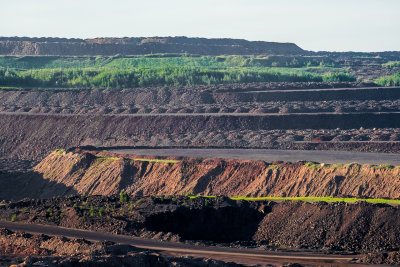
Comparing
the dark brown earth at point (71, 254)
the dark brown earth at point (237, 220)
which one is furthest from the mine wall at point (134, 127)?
the dark brown earth at point (71, 254)

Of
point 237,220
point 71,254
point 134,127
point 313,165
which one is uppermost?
point 313,165

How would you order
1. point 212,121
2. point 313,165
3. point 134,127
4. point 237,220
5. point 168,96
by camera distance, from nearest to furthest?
point 237,220
point 313,165
point 212,121
point 134,127
point 168,96

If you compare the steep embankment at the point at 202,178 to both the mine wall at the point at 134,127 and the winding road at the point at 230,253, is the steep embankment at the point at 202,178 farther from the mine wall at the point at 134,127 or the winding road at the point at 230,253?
the mine wall at the point at 134,127

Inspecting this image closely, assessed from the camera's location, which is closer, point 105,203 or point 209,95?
point 105,203

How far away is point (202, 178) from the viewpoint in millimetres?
73375

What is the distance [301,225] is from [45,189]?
35.9 metres

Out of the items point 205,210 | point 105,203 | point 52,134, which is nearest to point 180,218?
point 205,210

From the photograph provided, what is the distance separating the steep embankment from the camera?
64.7 meters

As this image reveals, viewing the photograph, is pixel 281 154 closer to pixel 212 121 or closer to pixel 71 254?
pixel 212 121

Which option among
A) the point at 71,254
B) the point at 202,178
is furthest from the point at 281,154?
the point at 71,254

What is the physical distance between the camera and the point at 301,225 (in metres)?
53.0

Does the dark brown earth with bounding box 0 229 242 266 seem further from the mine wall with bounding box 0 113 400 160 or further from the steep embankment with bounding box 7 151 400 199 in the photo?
the mine wall with bounding box 0 113 400 160

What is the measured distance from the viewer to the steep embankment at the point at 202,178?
212 ft

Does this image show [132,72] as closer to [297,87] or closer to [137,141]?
[297,87]
